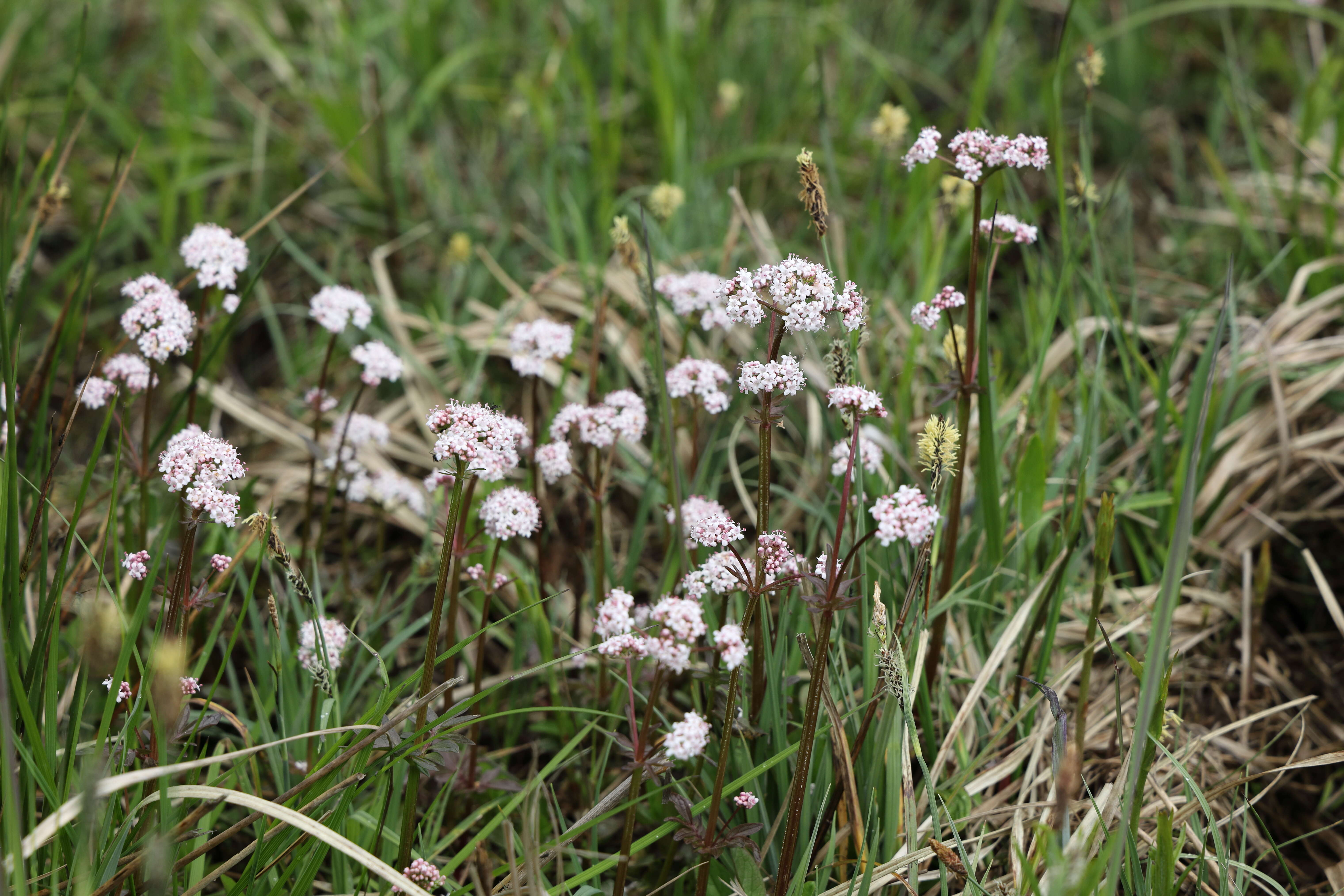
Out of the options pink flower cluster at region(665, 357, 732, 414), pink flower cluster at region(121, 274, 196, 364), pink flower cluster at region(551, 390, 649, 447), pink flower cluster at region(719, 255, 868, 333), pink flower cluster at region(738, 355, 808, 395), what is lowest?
pink flower cluster at region(551, 390, 649, 447)

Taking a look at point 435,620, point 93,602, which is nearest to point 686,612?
point 435,620

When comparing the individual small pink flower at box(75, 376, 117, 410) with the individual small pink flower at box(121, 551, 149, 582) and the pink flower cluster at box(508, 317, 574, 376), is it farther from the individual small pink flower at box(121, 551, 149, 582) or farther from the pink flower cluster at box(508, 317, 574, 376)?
the pink flower cluster at box(508, 317, 574, 376)

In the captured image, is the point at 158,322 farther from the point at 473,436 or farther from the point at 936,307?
the point at 936,307

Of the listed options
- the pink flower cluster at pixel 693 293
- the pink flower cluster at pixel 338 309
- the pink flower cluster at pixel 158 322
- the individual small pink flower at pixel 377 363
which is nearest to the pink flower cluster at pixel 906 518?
the pink flower cluster at pixel 693 293

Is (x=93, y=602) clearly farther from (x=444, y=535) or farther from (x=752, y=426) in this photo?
(x=752, y=426)

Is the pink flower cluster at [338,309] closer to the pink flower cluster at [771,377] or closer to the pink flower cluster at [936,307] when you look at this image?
the pink flower cluster at [771,377]

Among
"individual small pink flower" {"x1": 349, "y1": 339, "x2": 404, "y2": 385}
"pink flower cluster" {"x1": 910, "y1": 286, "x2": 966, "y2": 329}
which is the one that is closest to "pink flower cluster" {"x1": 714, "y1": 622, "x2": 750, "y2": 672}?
"pink flower cluster" {"x1": 910, "y1": 286, "x2": 966, "y2": 329}

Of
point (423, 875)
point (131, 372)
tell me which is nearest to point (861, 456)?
Answer: point (423, 875)
